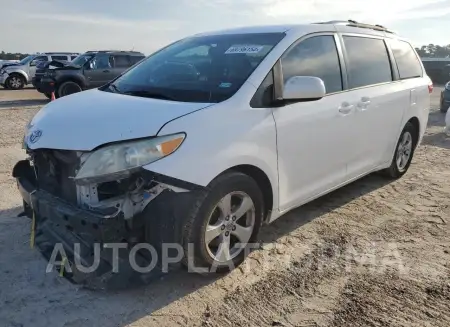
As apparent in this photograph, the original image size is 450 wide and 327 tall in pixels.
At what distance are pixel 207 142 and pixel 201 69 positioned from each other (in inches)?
39.8

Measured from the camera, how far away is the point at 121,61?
16.3 m

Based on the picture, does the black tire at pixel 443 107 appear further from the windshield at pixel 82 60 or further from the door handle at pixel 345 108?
the windshield at pixel 82 60

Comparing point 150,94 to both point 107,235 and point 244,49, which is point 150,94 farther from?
point 107,235

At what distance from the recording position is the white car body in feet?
9.14

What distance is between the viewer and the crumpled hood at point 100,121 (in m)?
2.75

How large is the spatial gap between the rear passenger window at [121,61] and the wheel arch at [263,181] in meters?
13.9

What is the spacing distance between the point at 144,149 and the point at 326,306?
5.20ft

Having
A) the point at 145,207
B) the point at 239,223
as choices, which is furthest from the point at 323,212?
the point at 145,207

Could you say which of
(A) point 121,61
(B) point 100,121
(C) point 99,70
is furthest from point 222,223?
(A) point 121,61

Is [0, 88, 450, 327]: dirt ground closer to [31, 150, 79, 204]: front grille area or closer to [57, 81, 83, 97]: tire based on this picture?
[31, 150, 79, 204]: front grille area

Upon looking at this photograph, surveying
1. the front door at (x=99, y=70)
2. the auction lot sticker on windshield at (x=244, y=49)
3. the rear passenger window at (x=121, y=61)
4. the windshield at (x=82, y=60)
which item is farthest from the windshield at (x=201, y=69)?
the rear passenger window at (x=121, y=61)

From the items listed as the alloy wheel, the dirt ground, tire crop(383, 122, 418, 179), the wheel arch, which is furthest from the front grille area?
tire crop(383, 122, 418, 179)

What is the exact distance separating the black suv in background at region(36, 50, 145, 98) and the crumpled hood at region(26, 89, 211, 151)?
481 inches

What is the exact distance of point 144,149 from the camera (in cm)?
271
